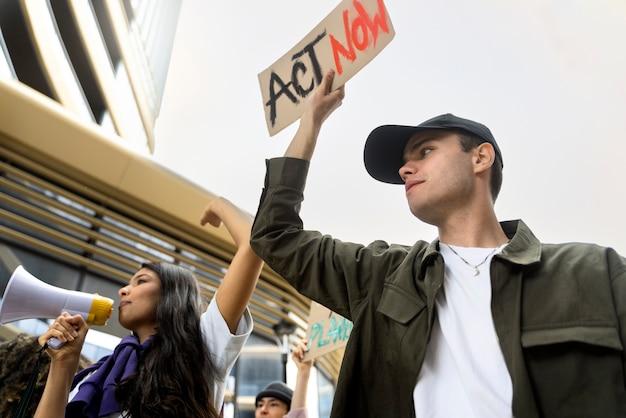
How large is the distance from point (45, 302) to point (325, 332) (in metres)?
1.95

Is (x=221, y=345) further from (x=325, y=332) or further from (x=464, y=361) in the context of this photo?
(x=325, y=332)

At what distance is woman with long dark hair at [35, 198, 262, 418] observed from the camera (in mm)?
1438

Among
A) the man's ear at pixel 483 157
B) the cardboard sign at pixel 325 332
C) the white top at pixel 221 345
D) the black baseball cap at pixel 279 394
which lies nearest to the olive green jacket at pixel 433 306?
the man's ear at pixel 483 157

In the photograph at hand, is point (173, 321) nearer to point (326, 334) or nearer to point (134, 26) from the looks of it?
point (326, 334)

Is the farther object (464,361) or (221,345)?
(221,345)

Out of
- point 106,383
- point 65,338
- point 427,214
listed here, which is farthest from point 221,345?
point 427,214

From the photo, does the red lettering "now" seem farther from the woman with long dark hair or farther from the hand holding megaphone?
the hand holding megaphone

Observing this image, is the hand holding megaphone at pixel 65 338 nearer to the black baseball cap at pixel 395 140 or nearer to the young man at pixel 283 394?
the black baseball cap at pixel 395 140

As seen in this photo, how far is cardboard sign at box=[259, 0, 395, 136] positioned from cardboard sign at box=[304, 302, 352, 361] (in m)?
1.76

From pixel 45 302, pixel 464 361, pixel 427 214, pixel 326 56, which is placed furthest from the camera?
pixel 45 302

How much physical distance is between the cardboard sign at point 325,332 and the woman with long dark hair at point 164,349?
4.88 ft

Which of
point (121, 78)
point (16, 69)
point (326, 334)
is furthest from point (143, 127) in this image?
point (326, 334)

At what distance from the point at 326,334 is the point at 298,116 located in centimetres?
202

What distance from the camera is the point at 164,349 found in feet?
5.23
